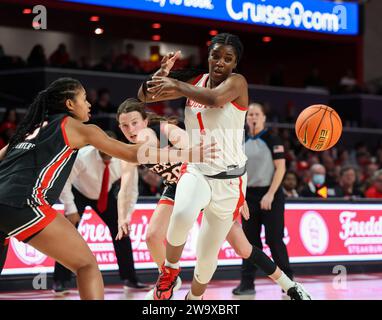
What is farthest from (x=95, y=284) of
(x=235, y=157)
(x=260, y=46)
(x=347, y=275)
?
(x=260, y=46)

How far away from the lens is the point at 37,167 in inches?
203

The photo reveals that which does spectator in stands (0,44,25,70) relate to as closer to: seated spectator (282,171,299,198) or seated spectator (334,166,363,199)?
seated spectator (282,171,299,198)

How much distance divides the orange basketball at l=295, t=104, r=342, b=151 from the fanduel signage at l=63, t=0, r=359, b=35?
10.3 metres

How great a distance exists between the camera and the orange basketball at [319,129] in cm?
689

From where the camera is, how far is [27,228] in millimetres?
5082

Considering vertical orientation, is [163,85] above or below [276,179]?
above

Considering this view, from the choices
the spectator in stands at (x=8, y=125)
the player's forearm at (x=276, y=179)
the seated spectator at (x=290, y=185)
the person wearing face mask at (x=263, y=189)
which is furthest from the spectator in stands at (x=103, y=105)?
the player's forearm at (x=276, y=179)

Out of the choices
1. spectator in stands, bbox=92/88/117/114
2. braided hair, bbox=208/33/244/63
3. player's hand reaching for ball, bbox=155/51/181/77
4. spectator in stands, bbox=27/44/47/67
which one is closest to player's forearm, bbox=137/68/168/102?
player's hand reaching for ball, bbox=155/51/181/77

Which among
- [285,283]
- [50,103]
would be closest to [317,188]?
[285,283]

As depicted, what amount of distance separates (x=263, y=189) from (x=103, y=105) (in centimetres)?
722

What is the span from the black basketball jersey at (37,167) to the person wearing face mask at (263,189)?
391 centimetres

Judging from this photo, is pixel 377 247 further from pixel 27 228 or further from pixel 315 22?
pixel 315 22

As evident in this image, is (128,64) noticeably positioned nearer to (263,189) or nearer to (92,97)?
(92,97)
